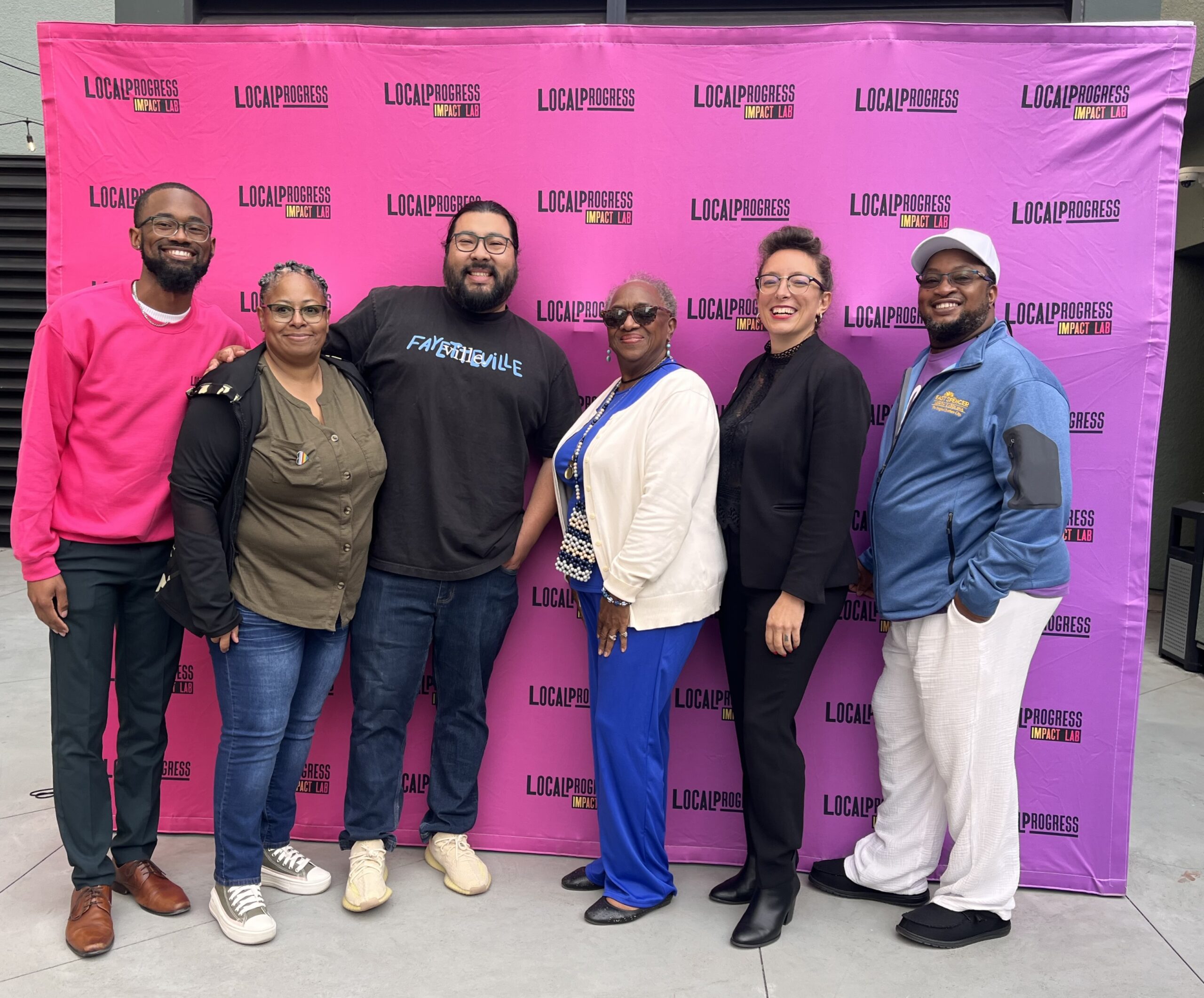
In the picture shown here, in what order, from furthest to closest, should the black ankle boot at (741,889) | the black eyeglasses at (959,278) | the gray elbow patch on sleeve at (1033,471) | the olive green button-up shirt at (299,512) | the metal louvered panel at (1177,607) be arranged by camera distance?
the metal louvered panel at (1177,607) < the black ankle boot at (741,889) < the black eyeglasses at (959,278) < the olive green button-up shirt at (299,512) < the gray elbow patch on sleeve at (1033,471)

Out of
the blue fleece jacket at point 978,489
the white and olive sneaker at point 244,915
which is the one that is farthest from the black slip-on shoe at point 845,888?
the white and olive sneaker at point 244,915

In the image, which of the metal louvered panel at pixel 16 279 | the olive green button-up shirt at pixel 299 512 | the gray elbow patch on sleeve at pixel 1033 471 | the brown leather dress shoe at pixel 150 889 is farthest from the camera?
the metal louvered panel at pixel 16 279

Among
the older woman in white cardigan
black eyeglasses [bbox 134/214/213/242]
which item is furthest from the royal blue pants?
black eyeglasses [bbox 134/214/213/242]

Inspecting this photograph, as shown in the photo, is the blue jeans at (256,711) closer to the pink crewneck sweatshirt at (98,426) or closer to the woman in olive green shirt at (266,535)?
the woman in olive green shirt at (266,535)

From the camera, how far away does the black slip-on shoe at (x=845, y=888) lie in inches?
111

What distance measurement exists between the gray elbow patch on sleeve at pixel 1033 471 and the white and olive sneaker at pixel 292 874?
2379mm

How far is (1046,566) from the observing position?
2.47 meters

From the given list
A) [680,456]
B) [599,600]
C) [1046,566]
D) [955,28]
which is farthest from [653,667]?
[955,28]

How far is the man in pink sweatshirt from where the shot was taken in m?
2.44

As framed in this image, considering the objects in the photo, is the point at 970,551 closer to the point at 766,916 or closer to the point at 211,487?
the point at 766,916

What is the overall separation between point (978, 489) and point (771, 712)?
86 cm

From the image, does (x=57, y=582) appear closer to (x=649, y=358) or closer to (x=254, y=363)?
(x=254, y=363)

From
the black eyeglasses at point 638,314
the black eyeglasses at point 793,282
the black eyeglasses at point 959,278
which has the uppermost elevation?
the black eyeglasses at point 959,278

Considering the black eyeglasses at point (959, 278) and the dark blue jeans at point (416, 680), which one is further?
the dark blue jeans at point (416, 680)
